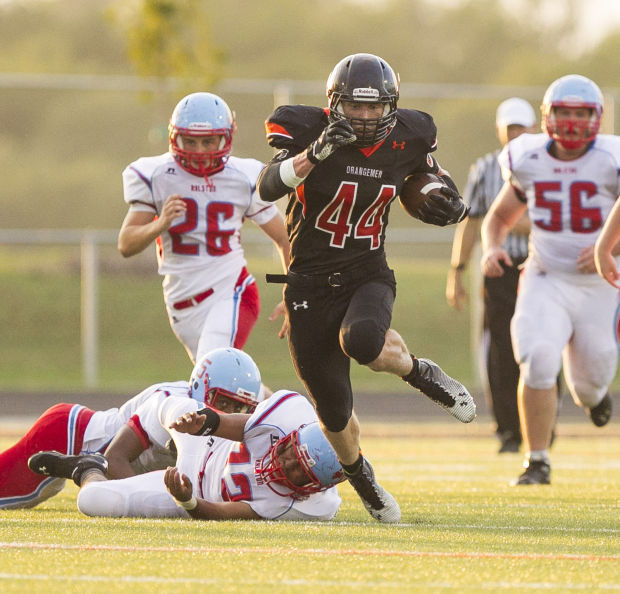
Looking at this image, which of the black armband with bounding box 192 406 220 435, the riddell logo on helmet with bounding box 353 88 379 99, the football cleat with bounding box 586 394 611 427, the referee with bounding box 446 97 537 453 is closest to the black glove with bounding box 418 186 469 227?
the riddell logo on helmet with bounding box 353 88 379 99

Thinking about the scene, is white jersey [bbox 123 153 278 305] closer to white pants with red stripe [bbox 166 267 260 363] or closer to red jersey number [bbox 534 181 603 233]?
white pants with red stripe [bbox 166 267 260 363]

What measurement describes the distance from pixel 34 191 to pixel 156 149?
1877 mm

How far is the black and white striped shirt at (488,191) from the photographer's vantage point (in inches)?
368

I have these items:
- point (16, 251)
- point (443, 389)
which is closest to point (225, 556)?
point (443, 389)

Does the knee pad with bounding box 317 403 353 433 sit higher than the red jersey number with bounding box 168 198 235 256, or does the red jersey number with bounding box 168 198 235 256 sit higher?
the red jersey number with bounding box 168 198 235 256

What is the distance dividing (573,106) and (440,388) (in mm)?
2396

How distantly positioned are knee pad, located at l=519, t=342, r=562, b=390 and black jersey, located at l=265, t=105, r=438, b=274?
186 centimetres

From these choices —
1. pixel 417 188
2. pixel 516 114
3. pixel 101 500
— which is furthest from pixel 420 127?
pixel 516 114

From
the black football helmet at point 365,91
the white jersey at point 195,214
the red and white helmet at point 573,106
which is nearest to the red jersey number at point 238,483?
the black football helmet at point 365,91

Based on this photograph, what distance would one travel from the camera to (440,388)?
5355mm

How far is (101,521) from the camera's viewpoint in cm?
521

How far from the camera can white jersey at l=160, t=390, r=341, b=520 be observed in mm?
5352

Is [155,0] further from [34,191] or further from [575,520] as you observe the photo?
[575,520]

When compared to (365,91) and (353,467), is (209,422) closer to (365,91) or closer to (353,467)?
(353,467)
